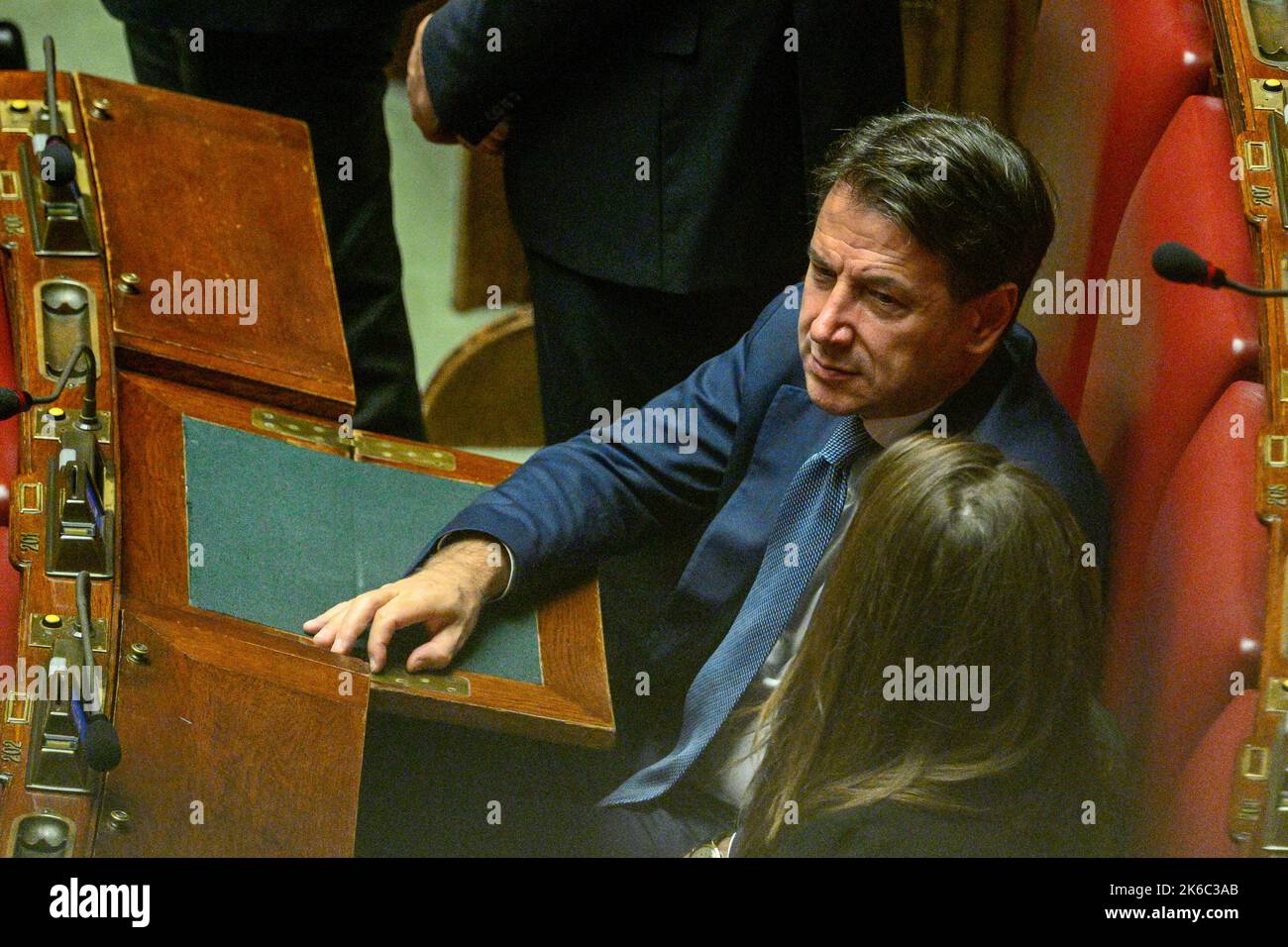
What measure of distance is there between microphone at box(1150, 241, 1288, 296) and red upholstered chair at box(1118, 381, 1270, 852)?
12 centimetres

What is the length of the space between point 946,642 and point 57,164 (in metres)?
1.08

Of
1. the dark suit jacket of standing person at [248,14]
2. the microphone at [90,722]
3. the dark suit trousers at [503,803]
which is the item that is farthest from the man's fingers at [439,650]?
the dark suit jacket of standing person at [248,14]

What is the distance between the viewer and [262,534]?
1.93m

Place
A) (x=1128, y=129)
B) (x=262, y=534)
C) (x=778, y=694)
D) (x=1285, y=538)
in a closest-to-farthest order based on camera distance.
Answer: (x=1285, y=538) → (x=778, y=694) → (x=262, y=534) → (x=1128, y=129)

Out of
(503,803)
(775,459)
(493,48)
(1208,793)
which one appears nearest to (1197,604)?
(1208,793)

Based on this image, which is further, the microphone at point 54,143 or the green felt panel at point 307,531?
the microphone at point 54,143

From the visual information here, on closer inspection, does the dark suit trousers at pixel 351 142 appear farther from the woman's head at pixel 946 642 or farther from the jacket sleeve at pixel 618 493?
the woman's head at pixel 946 642

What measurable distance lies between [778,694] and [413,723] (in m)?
0.39

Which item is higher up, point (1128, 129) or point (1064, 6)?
point (1064, 6)

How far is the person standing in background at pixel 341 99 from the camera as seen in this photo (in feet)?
7.81

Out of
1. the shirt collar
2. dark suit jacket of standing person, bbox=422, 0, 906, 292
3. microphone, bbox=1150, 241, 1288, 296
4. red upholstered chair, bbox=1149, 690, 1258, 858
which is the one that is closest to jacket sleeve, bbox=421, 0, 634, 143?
dark suit jacket of standing person, bbox=422, 0, 906, 292

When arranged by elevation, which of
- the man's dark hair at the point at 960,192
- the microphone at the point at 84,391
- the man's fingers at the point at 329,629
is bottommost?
the man's fingers at the point at 329,629
